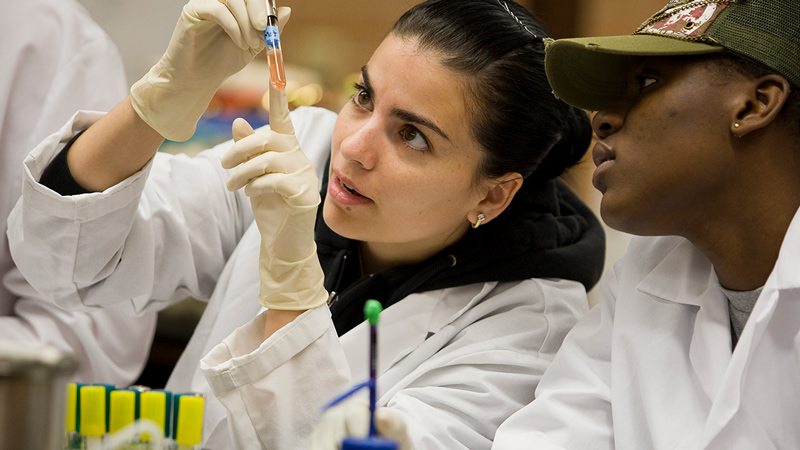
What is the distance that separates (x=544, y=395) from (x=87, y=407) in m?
0.73

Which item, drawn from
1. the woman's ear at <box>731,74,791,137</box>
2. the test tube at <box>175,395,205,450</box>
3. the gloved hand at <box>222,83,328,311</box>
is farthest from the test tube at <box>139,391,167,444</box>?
the woman's ear at <box>731,74,791,137</box>

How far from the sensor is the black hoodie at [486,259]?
1.57 m

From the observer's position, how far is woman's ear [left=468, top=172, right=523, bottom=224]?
157 cm

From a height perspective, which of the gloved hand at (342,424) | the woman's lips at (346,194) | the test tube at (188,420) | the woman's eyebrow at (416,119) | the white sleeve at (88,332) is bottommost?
the white sleeve at (88,332)

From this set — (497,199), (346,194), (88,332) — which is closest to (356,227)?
(346,194)

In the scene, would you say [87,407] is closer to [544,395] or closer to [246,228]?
[544,395]

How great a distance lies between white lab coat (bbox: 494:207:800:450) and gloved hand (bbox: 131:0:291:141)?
0.78 m

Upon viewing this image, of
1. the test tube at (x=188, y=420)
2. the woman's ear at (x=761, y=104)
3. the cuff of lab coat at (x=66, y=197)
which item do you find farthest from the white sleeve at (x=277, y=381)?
the woman's ear at (x=761, y=104)

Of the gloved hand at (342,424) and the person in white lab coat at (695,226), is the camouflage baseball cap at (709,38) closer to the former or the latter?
the person in white lab coat at (695,226)

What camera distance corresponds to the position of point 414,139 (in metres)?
1.46

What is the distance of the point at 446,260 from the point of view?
5.19ft

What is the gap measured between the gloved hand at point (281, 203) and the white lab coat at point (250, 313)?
5 cm

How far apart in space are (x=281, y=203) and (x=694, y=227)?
67 centimetres

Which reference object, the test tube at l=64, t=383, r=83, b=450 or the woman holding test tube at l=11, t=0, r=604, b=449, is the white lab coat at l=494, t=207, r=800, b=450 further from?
the test tube at l=64, t=383, r=83, b=450
